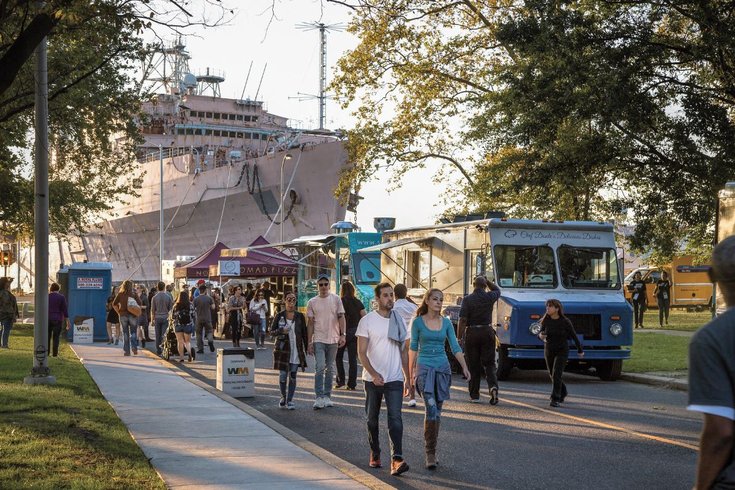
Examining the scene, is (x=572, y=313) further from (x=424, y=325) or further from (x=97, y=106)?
(x=97, y=106)

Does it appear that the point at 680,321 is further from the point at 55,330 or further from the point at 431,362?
the point at 431,362

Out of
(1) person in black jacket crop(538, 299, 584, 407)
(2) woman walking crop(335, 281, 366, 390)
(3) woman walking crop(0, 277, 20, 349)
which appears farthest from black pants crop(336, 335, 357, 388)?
(3) woman walking crop(0, 277, 20, 349)

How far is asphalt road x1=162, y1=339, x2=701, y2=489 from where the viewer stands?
9359 mm

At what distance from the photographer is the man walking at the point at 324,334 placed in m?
14.5

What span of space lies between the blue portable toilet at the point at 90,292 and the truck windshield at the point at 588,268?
16617 millimetres

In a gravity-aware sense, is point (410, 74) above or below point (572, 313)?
above

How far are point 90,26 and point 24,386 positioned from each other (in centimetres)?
549

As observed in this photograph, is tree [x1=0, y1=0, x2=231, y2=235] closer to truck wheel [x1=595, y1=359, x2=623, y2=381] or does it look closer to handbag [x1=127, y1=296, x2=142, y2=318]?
handbag [x1=127, y1=296, x2=142, y2=318]

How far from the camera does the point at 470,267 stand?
1964 centimetres

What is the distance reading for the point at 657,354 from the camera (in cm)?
2341

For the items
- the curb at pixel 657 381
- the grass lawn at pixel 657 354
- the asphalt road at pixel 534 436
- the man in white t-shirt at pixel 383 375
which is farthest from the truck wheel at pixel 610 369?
the man in white t-shirt at pixel 383 375

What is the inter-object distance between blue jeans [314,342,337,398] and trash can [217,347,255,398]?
5.65 feet

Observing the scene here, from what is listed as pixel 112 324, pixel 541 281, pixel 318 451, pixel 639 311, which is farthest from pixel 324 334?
pixel 639 311

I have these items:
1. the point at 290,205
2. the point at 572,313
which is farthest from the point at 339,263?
the point at 290,205
